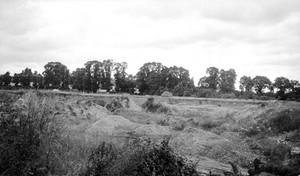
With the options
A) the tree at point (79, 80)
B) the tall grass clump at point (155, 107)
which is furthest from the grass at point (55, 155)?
the tree at point (79, 80)

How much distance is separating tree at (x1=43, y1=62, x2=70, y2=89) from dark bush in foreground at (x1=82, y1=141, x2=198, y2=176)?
6411cm

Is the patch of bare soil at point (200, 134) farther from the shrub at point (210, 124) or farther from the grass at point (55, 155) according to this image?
the grass at point (55, 155)

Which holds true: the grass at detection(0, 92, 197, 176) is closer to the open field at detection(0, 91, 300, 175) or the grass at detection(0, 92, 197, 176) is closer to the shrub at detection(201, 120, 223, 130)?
the open field at detection(0, 91, 300, 175)

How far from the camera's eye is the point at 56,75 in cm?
6981

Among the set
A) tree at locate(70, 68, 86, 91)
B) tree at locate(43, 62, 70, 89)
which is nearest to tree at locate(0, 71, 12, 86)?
tree at locate(43, 62, 70, 89)

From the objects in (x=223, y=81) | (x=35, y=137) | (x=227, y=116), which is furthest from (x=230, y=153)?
(x=223, y=81)

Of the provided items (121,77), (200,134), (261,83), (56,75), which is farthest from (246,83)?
(200,134)

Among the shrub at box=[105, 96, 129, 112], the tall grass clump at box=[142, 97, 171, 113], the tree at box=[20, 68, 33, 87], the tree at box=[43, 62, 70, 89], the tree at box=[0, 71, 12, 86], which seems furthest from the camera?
the tree at box=[43, 62, 70, 89]

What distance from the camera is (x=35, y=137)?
4.62m

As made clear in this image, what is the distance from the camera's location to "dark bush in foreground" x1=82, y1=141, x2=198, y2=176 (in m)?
4.42

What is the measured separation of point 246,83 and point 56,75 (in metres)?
53.4

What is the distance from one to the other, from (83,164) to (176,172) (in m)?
1.64

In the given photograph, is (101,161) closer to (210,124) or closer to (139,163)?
(139,163)

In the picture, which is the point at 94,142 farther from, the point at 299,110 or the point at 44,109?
the point at 299,110
